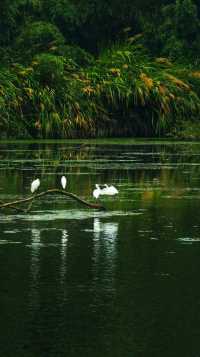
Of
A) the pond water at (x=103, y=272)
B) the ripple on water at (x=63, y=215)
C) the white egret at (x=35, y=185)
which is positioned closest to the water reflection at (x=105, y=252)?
the pond water at (x=103, y=272)

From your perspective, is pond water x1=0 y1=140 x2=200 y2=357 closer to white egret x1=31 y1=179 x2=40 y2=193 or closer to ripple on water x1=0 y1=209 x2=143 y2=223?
ripple on water x1=0 y1=209 x2=143 y2=223

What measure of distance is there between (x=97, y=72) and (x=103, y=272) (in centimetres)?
3952

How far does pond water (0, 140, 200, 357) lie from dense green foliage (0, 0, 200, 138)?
2225 cm

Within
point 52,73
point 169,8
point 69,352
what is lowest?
point 69,352

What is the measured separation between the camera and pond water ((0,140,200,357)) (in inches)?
341

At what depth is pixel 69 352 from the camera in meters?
8.27

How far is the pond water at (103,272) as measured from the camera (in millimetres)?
8664

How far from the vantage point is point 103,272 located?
11.7m

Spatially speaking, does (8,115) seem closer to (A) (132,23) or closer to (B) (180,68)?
(B) (180,68)

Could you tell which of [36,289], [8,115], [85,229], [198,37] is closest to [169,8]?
[198,37]

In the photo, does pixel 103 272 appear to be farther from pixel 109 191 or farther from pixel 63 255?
pixel 109 191

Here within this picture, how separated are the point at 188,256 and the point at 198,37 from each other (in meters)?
45.3

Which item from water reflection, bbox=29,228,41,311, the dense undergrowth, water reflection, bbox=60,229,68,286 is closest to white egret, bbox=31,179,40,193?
water reflection, bbox=29,228,41,311

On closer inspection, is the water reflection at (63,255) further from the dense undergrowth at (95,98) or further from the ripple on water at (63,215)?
the dense undergrowth at (95,98)
